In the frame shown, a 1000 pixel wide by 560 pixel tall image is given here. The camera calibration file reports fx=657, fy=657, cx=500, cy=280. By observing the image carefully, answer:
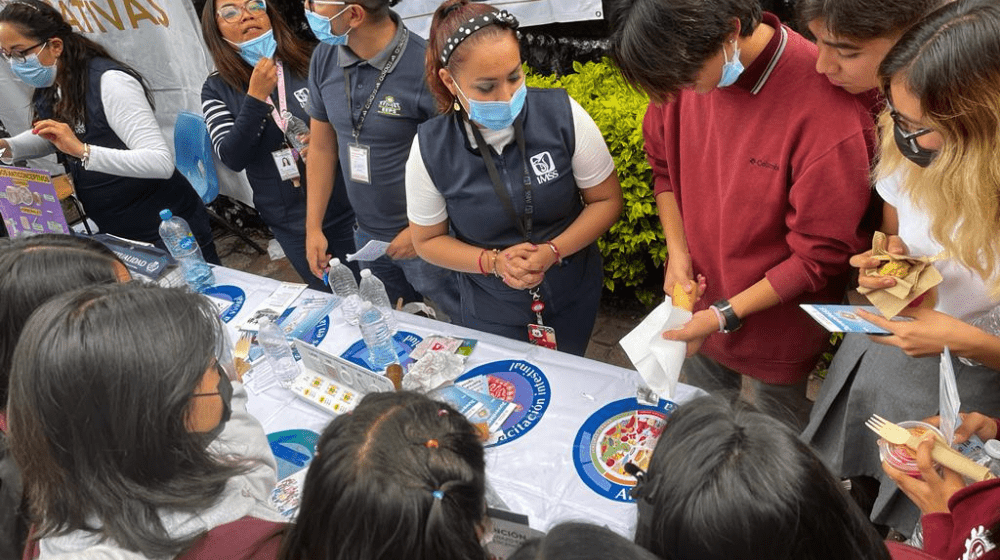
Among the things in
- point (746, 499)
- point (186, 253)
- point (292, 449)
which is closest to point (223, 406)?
point (292, 449)

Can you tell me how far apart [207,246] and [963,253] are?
3.30 m

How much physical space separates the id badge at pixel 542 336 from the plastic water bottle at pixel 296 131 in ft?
4.81

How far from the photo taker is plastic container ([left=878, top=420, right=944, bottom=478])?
141cm

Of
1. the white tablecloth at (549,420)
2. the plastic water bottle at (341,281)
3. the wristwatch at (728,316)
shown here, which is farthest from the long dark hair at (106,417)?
the wristwatch at (728,316)

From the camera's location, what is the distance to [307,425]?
78.8 inches

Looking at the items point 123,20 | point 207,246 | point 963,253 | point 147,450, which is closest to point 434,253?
point 147,450

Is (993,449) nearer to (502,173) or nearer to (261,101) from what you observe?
(502,173)

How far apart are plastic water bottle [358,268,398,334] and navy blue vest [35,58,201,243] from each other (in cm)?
155

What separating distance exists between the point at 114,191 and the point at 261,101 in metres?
1.00

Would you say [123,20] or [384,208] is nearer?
[384,208]

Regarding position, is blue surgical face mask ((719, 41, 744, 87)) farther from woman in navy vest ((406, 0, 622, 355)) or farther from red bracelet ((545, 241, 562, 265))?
red bracelet ((545, 241, 562, 265))

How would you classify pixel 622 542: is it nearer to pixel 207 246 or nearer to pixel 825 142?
pixel 825 142

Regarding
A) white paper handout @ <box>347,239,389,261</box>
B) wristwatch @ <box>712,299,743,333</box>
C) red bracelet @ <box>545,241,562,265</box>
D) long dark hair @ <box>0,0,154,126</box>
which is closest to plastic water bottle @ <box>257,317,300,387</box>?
white paper handout @ <box>347,239,389,261</box>

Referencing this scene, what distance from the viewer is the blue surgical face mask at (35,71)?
9.18ft
